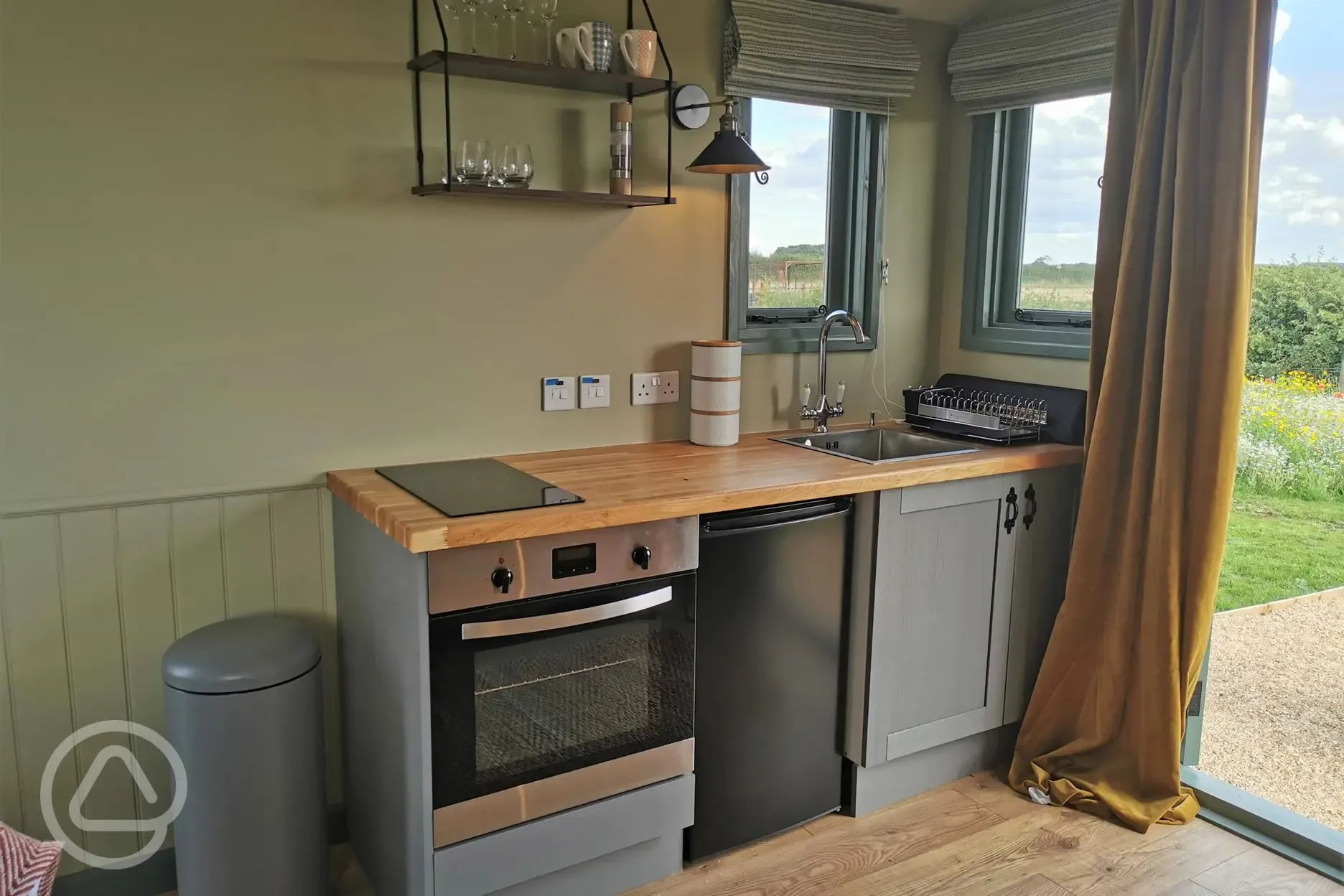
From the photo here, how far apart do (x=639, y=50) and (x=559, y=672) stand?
156cm

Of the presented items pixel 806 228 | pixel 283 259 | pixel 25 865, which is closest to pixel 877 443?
pixel 806 228

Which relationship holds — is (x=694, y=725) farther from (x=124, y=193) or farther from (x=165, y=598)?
(x=124, y=193)

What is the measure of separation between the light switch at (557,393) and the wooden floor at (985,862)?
1.22m

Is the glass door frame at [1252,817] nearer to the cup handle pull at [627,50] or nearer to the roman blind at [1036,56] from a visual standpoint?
the roman blind at [1036,56]

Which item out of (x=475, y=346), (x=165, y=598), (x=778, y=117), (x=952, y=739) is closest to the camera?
(x=165, y=598)

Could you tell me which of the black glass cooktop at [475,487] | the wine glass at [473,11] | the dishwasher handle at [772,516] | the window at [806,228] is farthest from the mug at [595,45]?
the dishwasher handle at [772,516]

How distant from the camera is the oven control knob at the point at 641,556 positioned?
2117 mm

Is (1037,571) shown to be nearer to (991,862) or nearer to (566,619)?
(991,862)

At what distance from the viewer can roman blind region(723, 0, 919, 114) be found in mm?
2791

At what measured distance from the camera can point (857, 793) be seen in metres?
2.65

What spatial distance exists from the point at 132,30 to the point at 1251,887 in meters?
3.17

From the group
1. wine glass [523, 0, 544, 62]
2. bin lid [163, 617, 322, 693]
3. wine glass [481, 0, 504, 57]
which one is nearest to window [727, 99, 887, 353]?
wine glass [523, 0, 544, 62]

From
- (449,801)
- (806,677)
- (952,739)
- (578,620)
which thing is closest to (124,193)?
(578,620)

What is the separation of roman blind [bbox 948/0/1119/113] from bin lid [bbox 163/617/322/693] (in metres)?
2.56
